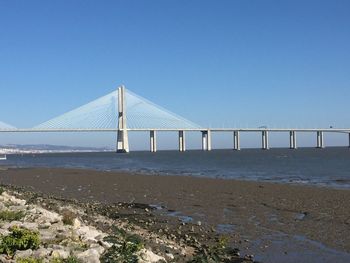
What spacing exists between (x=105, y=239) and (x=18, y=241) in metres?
1.30

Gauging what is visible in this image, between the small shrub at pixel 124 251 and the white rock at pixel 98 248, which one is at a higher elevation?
the small shrub at pixel 124 251

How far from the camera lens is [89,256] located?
22.0 feet

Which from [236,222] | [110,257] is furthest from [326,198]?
[110,257]

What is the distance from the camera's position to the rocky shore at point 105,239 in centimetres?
652

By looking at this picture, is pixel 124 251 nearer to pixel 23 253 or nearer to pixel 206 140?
pixel 23 253

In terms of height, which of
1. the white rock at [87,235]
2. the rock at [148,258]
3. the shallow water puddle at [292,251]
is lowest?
the shallow water puddle at [292,251]

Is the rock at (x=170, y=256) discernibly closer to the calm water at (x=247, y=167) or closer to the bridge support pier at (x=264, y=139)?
the calm water at (x=247, y=167)

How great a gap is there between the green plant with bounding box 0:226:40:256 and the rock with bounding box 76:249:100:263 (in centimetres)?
77

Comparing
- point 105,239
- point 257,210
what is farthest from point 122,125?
point 105,239

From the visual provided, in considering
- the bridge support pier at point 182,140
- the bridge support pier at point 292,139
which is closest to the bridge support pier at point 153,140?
the bridge support pier at point 182,140

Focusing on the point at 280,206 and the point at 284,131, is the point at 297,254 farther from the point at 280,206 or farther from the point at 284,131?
the point at 284,131

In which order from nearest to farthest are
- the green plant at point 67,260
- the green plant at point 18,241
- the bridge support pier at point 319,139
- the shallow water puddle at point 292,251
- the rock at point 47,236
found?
the green plant at point 67,260, the green plant at point 18,241, the rock at point 47,236, the shallow water puddle at point 292,251, the bridge support pier at point 319,139

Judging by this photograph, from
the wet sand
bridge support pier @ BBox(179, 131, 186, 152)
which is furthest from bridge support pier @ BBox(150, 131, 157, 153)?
the wet sand

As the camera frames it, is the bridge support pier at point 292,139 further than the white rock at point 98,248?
Yes
